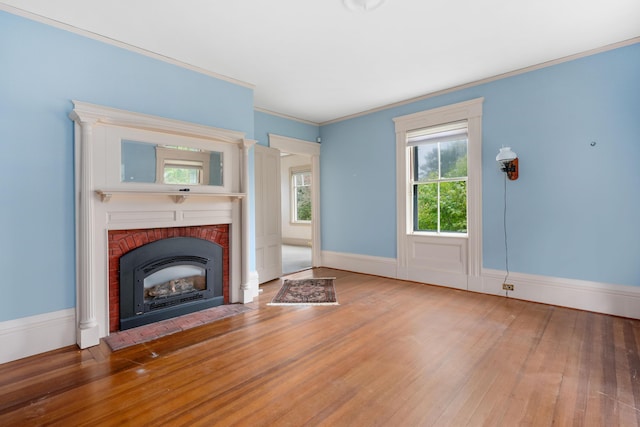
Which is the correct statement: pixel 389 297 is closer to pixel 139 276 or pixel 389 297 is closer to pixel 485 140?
pixel 485 140

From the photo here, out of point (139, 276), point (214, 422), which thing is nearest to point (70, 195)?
point (139, 276)

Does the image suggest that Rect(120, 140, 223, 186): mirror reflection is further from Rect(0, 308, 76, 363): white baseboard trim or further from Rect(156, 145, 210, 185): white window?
Rect(0, 308, 76, 363): white baseboard trim

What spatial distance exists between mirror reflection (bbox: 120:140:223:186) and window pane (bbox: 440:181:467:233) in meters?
3.30

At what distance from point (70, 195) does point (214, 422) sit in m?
2.45

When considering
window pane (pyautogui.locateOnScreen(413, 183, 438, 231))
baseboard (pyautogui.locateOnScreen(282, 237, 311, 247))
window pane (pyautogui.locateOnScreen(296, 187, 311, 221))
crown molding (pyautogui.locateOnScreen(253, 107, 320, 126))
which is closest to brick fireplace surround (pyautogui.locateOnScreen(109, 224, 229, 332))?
crown molding (pyautogui.locateOnScreen(253, 107, 320, 126))

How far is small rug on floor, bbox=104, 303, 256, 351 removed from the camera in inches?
113

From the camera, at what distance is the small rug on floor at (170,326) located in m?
2.86

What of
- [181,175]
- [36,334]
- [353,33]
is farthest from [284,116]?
[36,334]

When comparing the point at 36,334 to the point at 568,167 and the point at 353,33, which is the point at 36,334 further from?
the point at 568,167

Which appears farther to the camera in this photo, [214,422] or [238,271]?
[238,271]

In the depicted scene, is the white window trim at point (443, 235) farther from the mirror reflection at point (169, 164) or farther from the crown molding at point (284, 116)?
the mirror reflection at point (169, 164)

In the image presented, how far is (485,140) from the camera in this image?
13.8 feet

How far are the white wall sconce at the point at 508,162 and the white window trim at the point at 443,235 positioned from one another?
0.34m

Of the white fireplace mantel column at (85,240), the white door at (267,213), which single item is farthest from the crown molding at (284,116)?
the white fireplace mantel column at (85,240)
